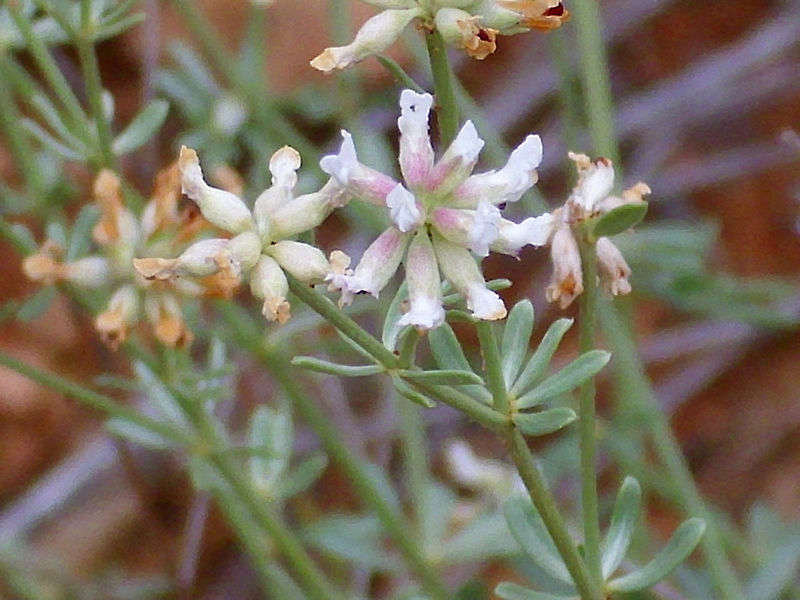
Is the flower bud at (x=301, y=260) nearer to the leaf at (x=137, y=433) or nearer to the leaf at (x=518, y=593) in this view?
the leaf at (x=518, y=593)

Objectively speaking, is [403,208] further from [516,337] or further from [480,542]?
[480,542]

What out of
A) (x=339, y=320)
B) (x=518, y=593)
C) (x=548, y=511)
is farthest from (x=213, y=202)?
(x=518, y=593)

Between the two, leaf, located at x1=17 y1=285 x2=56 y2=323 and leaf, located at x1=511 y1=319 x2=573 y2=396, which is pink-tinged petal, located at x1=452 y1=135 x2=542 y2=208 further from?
leaf, located at x1=17 y1=285 x2=56 y2=323

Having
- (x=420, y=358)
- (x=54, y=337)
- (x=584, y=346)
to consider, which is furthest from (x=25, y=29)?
(x=54, y=337)

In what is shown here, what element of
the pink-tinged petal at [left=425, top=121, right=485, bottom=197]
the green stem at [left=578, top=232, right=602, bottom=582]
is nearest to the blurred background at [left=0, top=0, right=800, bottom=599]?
the green stem at [left=578, top=232, right=602, bottom=582]

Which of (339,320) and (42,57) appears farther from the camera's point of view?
(42,57)
